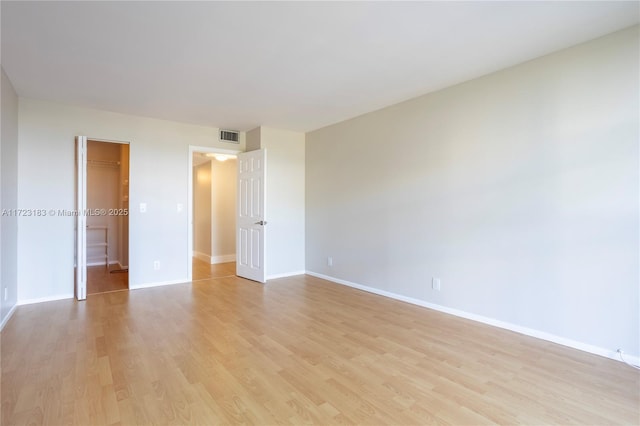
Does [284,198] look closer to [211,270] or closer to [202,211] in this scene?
[211,270]

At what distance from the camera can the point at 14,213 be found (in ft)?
11.8

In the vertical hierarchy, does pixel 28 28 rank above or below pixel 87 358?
above

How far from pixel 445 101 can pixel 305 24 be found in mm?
Answer: 1957

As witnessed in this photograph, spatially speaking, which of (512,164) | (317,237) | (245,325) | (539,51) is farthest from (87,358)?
(539,51)

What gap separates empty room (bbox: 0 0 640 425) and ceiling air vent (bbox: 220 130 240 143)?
0.34 m

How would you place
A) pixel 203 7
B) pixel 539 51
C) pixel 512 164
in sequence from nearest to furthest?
pixel 203 7, pixel 539 51, pixel 512 164

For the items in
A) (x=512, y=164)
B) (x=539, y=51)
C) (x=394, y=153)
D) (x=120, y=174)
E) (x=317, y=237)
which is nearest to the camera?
(x=539, y=51)

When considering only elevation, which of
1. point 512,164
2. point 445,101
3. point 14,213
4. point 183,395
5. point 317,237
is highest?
point 445,101

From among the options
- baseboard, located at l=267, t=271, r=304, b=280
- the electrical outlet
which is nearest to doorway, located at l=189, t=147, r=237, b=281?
baseboard, located at l=267, t=271, r=304, b=280

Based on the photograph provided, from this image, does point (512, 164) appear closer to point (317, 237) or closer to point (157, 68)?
point (317, 237)

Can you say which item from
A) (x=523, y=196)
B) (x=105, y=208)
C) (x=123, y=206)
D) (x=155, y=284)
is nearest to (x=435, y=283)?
(x=523, y=196)

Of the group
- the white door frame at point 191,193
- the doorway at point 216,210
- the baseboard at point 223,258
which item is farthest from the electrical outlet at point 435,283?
the baseboard at point 223,258

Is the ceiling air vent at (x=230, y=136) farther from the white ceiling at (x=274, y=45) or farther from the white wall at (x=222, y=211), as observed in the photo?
Answer: the white wall at (x=222, y=211)

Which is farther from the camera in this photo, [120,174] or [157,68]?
[120,174]
